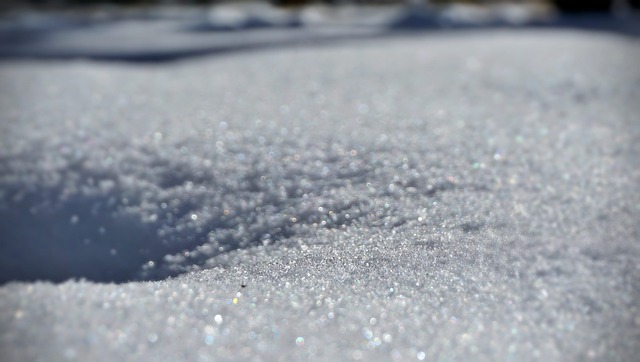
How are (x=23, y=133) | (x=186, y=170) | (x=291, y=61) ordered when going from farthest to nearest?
1. (x=291, y=61)
2. (x=23, y=133)
3. (x=186, y=170)

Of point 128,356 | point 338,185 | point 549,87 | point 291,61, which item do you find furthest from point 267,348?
point 291,61

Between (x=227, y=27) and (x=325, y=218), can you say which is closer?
(x=325, y=218)

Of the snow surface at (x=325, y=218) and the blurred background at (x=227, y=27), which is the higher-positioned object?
the snow surface at (x=325, y=218)

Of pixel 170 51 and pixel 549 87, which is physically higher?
pixel 549 87

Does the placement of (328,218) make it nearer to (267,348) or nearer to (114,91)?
(267,348)

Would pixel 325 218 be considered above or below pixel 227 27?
above

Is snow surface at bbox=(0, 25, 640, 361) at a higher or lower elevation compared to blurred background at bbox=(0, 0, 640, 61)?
higher

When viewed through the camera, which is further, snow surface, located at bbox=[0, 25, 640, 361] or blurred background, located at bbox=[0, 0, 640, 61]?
blurred background, located at bbox=[0, 0, 640, 61]

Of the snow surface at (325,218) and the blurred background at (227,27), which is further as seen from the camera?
the blurred background at (227,27)
